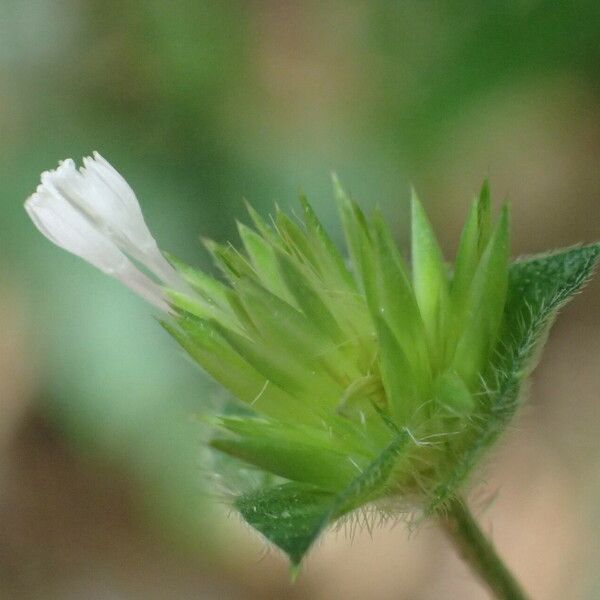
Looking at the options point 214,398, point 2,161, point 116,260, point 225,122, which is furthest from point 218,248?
point 2,161

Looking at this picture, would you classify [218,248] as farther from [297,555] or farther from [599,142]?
[599,142]

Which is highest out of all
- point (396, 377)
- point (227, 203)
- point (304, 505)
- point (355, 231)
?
point (227, 203)

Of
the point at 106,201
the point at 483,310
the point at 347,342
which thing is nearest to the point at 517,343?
A: the point at 483,310

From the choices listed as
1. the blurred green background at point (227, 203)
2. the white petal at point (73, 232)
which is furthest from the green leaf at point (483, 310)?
the blurred green background at point (227, 203)

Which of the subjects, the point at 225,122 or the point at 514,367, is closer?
the point at 514,367

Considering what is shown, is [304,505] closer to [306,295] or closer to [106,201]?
[306,295]
